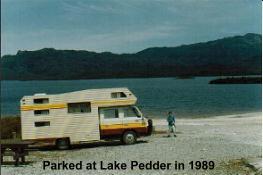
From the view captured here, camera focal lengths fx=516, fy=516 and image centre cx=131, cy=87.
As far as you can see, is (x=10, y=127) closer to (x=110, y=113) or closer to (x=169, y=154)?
(x=110, y=113)

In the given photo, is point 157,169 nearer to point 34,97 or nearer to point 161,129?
point 34,97

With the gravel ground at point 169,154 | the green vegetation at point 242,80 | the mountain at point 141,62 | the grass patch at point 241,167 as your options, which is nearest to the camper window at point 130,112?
the gravel ground at point 169,154

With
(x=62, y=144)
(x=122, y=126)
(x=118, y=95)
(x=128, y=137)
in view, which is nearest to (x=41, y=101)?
(x=62, y=144)

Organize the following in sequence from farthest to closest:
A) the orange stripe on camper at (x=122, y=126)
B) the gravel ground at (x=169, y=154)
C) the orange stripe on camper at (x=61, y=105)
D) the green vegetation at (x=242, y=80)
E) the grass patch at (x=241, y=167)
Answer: the green vegetation at (x=242, y=80) < the orange stripe on camper at (x=122, y=126) < the orange stripe on camper at (x=61, y=105) < the gravel ground at (x=169, y=154) < the grass patch at (x=241, y=167)

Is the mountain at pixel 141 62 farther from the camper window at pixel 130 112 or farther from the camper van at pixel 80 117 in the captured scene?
the camper window at pixel 130 112

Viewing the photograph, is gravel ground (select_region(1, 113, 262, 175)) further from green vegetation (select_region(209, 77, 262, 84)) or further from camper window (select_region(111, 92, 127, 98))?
green vegetation (select_region(209, 77, 262, 84))
